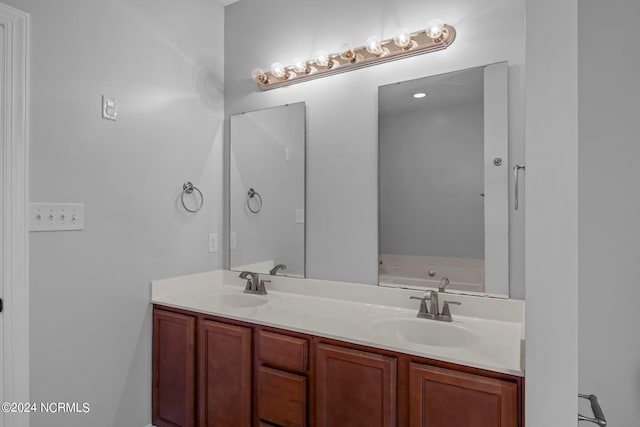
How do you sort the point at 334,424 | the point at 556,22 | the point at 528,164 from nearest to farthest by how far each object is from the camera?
the point at 556,22 < the point at 528,164 < the point at 334,424

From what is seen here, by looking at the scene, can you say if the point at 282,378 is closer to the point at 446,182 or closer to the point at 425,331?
the point at 425,331

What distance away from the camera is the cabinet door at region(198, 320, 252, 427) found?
1724mm

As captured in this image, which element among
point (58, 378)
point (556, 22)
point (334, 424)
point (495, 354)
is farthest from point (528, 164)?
point (58, 378)

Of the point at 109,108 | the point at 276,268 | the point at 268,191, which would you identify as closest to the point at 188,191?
the point at 268,191

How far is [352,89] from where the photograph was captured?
2043 millimetres

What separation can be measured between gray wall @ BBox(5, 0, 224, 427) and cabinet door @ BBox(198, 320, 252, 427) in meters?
0.44

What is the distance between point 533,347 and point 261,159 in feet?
6.24

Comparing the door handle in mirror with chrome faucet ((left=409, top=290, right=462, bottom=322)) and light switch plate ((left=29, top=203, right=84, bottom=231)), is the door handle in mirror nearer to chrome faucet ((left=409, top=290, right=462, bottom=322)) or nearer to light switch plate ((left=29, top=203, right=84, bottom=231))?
chrome faucet ((left=409, top=290, right=462, bottom=322))

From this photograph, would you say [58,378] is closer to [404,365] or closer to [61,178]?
[61,178]

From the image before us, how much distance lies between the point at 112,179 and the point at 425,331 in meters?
Answer: 1.72
